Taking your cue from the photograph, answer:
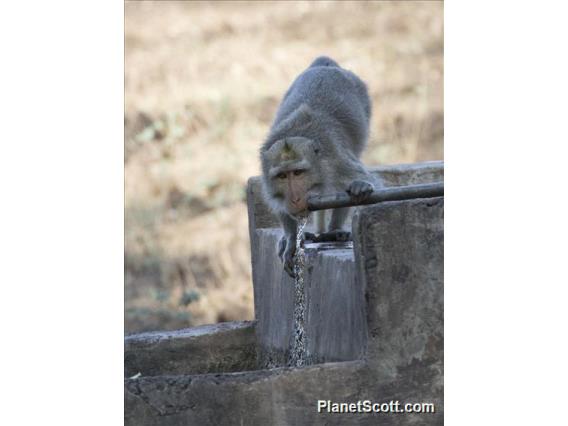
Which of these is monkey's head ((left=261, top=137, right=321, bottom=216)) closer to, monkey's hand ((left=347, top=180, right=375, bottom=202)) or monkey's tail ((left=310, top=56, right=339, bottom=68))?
monkey's hand ((left=347, top=180, right=375, bottom=202))

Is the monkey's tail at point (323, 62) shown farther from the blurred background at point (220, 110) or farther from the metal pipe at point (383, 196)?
the blurred background at point (220, 110)

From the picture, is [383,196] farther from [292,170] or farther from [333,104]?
[333,104]

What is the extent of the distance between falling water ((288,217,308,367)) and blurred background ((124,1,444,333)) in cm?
647

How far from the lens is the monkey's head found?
7.63m

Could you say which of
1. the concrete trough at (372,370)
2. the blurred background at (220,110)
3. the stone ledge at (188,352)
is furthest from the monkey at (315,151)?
the blurred background at (220,110)

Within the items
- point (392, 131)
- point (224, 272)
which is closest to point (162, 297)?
point (224, 272)

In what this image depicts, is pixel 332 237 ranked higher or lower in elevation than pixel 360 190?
lower

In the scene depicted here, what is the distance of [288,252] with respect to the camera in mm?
7875

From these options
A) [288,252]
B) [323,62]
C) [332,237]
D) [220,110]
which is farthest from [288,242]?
[220,110]

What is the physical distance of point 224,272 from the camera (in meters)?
14.9

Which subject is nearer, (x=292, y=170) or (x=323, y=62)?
(x=292, y=170)

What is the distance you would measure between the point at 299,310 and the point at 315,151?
109 centimetres

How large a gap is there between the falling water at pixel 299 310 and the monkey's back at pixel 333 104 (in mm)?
807

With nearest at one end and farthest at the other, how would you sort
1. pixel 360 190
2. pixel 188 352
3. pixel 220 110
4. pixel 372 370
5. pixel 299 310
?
pixel 372 370 < pixel 360 190 < pixel 299 310 < pixel 188 352 < pixel 220 110
